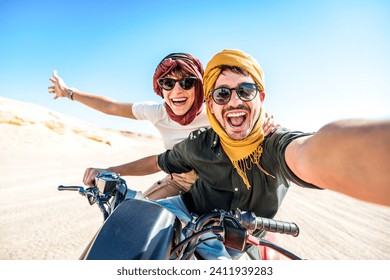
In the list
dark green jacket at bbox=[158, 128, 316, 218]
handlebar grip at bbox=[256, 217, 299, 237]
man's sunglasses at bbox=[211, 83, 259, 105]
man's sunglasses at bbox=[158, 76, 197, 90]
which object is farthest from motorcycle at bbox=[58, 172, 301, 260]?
man's sunglasses at bbox=[158, 76, 197, 90]

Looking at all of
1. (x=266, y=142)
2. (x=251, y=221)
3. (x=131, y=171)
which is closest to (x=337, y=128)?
(x=251, y=221)

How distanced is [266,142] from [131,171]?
4.63ft

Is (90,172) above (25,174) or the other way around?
above

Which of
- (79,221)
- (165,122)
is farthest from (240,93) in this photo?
(79,221)

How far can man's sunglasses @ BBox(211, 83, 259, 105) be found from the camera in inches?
75.6

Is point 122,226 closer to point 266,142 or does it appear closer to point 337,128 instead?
point 337,128

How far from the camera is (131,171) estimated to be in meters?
2.61

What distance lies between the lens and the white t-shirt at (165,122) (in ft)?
9.51

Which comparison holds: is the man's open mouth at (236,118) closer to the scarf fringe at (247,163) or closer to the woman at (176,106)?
the scarf fringe at (247,163)

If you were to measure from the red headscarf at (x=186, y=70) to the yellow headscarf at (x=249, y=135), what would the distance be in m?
0.70

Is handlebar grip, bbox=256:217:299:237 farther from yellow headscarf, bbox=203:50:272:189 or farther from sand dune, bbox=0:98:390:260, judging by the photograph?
sand dune, bbox=0:98:390:260

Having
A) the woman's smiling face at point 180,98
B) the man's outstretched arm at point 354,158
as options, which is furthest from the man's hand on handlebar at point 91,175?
the man's outstretched arm at point 354,158

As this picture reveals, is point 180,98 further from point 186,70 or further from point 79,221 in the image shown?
point 79,221
